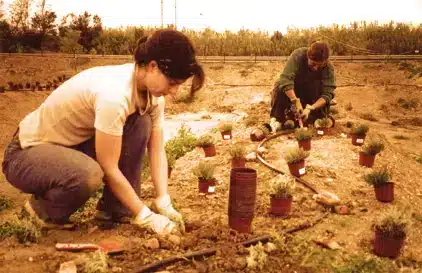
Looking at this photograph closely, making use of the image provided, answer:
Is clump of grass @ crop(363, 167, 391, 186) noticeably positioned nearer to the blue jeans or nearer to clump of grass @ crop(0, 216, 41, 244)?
the blue jeans

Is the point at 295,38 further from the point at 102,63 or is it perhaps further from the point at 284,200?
the point at 284,200

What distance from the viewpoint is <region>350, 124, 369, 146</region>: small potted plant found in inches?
239

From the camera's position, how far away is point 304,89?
6.82 meters

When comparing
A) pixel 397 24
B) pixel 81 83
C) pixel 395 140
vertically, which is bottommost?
pixel 395 140

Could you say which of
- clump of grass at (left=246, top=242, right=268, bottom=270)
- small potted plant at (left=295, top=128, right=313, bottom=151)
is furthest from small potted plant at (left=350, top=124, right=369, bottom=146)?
clump of grass at (left=246, top=242, right=268, bottom=270)

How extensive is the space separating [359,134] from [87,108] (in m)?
4.11

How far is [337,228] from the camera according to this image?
358 centimetres

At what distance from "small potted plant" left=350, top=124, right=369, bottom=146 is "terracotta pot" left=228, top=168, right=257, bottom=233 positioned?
3285 millimetres

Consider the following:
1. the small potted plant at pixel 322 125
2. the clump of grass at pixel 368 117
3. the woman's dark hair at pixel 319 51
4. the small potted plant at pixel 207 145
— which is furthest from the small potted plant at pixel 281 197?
the clump of grass at pixel 368 117

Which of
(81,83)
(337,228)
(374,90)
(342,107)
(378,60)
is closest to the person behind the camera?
(81,83)

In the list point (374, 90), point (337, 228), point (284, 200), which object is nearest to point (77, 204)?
point (284, 200)

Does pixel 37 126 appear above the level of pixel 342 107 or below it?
above

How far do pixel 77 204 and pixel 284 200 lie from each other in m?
1.54

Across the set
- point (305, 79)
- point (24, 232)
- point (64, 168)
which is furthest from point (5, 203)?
point (305, 79)
